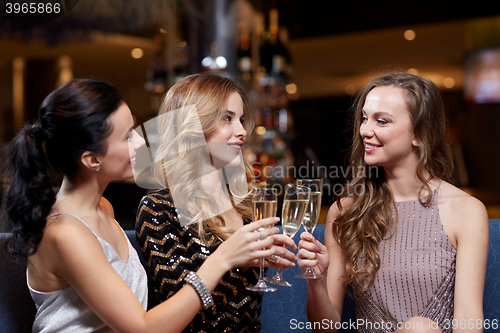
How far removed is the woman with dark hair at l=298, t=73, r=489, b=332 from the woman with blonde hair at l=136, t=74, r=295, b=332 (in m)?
0.32

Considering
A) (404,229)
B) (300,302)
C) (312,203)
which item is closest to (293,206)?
(312,203)

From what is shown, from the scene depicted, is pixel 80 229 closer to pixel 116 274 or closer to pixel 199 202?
pixel 116 274

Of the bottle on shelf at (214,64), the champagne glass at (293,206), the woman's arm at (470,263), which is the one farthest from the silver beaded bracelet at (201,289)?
the bottle on shelf at (214,64)

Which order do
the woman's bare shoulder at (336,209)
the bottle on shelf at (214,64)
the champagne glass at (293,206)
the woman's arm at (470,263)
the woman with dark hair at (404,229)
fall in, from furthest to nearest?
the bottle on shelf at (214,64)
the woman's bare shoulder at (336,209)
the woman with dark hair at (404,229)
the woman's arm at (470,263)
the champagne glass at (293,206)

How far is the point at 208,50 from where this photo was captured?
3984mm

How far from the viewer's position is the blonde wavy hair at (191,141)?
5.22 ft

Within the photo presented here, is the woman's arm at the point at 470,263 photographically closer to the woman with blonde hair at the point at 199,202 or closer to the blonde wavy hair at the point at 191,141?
the woman with blonde hair at the point at 199,202

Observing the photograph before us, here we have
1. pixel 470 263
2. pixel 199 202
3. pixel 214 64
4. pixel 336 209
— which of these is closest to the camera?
pixel 470 263

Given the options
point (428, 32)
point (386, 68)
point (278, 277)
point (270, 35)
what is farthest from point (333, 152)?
point (278, 277)

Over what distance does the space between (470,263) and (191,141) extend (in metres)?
1.05

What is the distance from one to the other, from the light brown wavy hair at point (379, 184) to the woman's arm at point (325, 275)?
0.10 feet

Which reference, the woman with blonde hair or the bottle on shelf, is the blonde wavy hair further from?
the bottle on shelf

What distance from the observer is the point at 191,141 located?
1638mm

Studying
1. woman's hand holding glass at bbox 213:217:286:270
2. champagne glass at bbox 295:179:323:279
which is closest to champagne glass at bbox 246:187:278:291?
woman's hand holding glass at bbox 213:217:286:270
